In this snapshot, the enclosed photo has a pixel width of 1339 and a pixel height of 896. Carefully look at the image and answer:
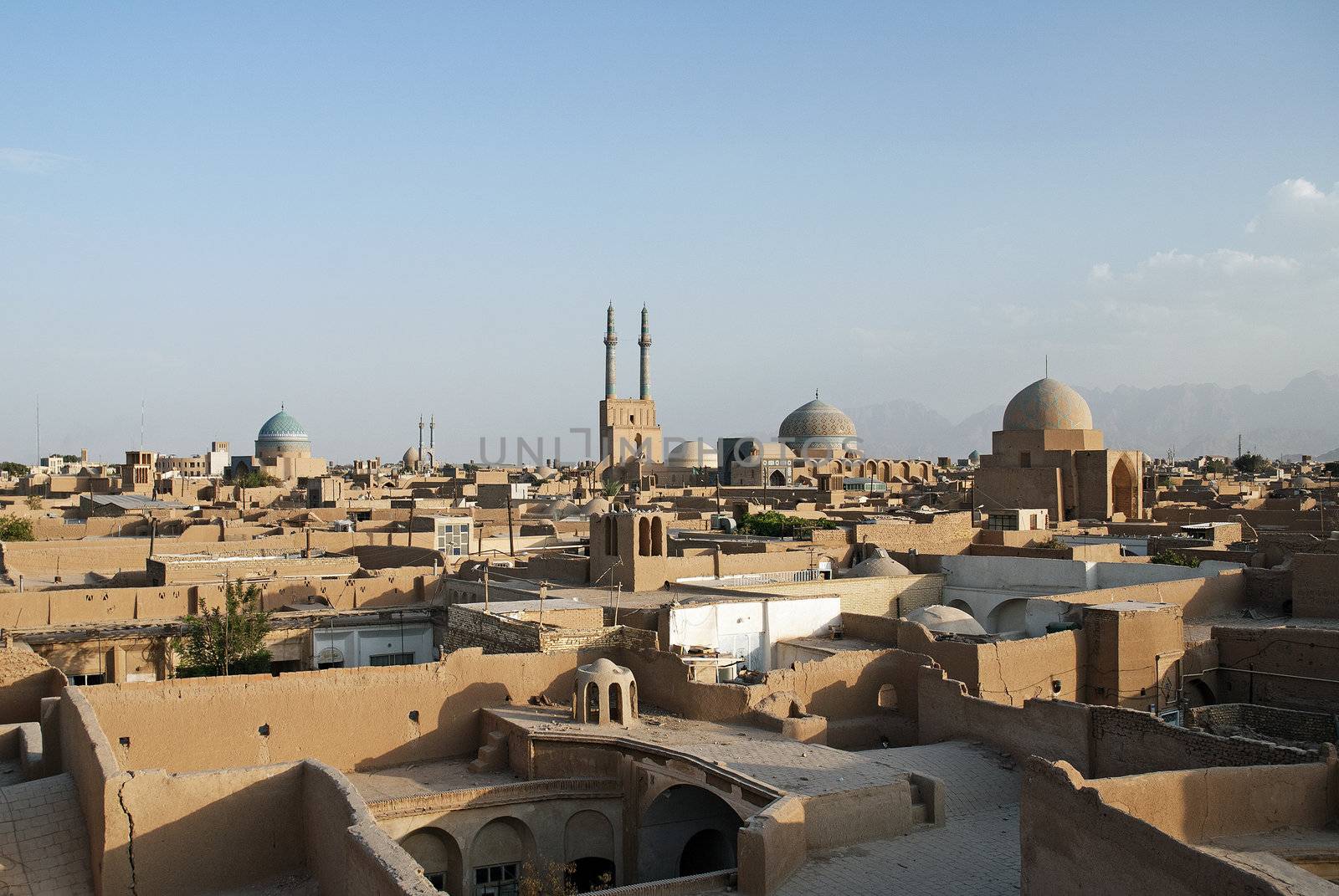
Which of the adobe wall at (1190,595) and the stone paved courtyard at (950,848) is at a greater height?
the adobe wall at (1190,595)

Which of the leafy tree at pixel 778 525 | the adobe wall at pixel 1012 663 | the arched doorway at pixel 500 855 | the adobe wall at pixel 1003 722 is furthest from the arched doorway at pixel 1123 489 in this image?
the arched doorway at pixel 500 855

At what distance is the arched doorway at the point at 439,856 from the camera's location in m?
14.0

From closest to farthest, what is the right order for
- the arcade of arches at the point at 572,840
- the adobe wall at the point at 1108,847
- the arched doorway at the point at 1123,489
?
the adobe wall at the point at 1108,847 → the arcade of arches at the point at 572,840 → the arched doorway at the point at 1123,489

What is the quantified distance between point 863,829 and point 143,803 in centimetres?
687

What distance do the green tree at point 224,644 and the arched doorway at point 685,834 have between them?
6568 millimetres

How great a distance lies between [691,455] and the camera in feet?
279

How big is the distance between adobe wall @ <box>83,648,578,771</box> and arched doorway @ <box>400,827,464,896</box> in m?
1.53

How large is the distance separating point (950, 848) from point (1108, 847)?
3160 mm

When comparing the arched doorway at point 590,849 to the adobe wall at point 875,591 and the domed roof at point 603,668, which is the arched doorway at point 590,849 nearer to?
the domed roof at point 603,668

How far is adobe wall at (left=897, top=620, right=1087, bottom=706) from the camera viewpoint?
1683 cm

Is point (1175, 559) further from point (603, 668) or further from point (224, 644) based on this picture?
point (224, 644)

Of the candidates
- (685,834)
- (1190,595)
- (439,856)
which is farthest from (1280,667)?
Result: (439,856)

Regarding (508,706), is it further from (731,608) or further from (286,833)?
(286,833)

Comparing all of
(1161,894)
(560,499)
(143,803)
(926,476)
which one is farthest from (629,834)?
(926,476)
